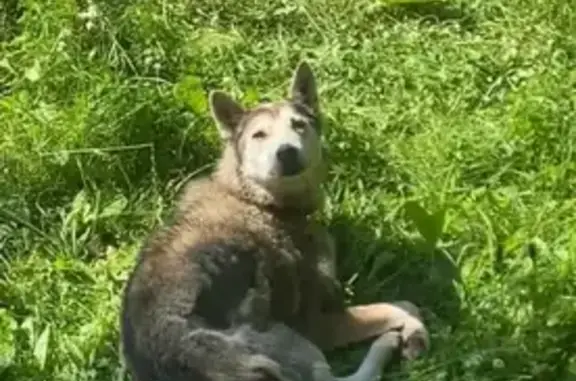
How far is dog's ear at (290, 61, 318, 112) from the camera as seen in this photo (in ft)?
22.9

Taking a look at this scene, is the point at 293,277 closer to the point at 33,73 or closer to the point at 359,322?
the point at 359,322

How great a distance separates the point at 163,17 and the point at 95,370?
2585 millimetres

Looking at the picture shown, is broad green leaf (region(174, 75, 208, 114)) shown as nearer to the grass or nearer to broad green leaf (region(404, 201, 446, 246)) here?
the grass

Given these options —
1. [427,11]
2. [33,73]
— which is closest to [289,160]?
[33,73]

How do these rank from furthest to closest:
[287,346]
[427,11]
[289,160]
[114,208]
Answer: [427,11] < [114,208] < [289,160] < [287,346]

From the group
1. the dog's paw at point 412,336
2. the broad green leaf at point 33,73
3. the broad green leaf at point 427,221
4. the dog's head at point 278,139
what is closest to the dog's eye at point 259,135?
the dog's head at point 278,139

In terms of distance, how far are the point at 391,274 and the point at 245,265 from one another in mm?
741

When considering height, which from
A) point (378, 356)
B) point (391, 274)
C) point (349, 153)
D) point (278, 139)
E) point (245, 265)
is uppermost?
point (278, 139)

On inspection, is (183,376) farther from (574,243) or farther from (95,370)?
(574,243)

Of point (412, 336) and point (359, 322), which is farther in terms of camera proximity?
point (359, 322)

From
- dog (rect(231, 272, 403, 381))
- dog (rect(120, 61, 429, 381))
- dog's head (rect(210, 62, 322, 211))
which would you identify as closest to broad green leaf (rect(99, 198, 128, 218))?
dog (rect(120, 61, 429, 381))

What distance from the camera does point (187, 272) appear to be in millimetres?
6199

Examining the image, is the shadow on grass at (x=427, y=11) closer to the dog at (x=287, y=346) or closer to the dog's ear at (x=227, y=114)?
the dog's ear at (x=227, y=114)

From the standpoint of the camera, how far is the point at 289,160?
6719 mm
